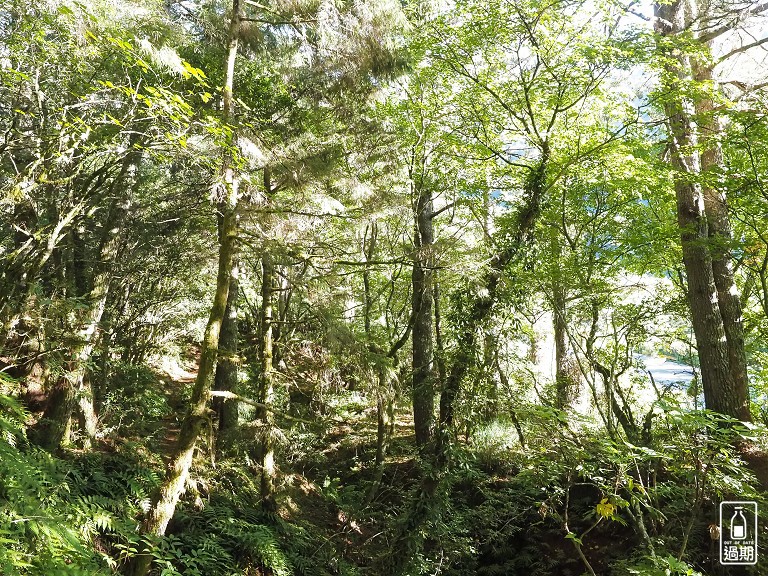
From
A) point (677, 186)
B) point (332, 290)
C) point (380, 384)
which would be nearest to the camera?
point (380, 384)

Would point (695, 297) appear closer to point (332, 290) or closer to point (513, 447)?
point (513, 447)

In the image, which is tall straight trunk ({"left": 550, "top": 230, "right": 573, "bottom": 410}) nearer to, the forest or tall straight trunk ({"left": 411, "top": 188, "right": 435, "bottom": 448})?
the forest

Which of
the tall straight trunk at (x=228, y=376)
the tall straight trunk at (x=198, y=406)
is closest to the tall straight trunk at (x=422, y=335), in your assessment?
the tall straight trunk at (x=228, y=376)

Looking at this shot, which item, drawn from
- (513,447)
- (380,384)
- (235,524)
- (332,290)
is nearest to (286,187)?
(332,290)

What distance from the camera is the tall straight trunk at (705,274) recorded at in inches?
253

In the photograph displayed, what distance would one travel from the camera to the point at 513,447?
26.7 ft

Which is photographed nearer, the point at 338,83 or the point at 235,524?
the point at 235,524

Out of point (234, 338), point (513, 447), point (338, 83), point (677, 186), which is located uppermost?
point (338, 83)

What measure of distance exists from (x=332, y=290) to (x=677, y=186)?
Result: 218 inches

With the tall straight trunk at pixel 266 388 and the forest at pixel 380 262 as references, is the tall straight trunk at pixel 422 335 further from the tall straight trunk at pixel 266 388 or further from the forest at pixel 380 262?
the tall straight trunk at pixel 266 388

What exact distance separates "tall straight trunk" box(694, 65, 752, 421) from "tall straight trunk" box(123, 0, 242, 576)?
560cm

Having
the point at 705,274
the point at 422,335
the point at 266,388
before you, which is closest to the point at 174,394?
the point at 266,388

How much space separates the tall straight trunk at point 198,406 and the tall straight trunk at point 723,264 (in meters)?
5.60

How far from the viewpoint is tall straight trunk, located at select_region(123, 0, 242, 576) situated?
4.19m
